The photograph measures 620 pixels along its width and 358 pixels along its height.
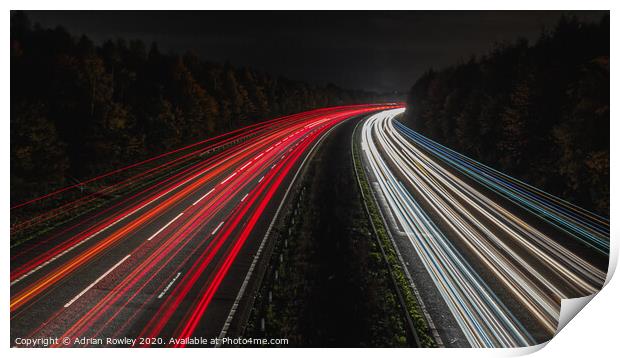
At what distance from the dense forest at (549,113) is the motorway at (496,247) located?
5.14ft

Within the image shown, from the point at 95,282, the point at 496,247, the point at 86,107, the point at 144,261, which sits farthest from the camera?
the point at 86,107

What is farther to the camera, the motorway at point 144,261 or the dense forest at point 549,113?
the dense forest at point 549,113

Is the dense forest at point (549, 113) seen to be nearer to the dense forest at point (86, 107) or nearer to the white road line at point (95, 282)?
the white road line at point (95, 282)

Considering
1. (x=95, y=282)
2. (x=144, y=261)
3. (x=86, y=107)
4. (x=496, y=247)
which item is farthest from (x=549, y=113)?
(x=86, y=107)

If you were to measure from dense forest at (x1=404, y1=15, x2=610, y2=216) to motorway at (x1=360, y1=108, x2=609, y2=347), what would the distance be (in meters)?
1.57

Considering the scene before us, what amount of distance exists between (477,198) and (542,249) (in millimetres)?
8279

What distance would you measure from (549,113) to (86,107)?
2617cm

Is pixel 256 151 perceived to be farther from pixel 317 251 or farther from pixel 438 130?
pixel 317 251

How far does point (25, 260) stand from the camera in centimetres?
1662

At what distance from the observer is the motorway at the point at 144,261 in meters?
12.4

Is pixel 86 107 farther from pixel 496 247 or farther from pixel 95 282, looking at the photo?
pixel 496 247

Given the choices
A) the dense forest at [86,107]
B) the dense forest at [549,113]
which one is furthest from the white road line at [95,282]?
the dense forest at [549,113]

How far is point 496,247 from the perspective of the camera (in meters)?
18.3
